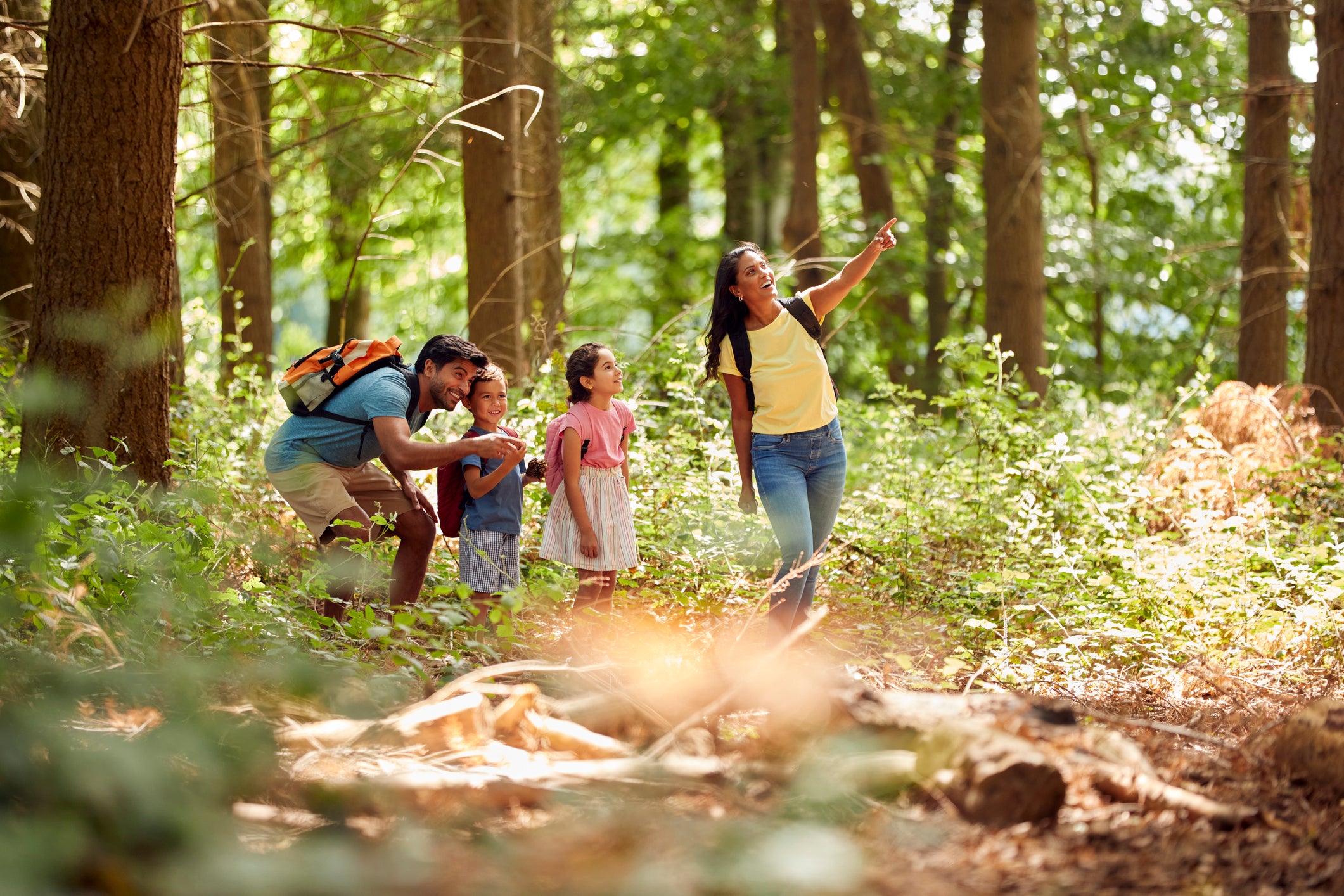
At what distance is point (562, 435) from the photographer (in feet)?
17.6

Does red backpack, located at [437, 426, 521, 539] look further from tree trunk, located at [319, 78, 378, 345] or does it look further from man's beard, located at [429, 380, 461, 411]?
tree trunk, located at [319, 78, 378, 345]

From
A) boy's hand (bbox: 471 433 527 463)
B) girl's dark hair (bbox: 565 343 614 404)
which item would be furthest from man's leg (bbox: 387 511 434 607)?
girl's dark hair (bbox: 565 343 614 404)

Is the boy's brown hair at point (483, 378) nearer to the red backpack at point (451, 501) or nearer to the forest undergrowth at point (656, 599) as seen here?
the red backpack at point (451, 501)

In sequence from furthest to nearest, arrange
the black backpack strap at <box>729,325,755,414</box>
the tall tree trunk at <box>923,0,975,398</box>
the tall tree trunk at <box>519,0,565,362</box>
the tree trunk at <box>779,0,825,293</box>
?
1. the tall tree trunk at <box>923,0,975,398</box>
2. the tree trunk at <box>779,0,825,293</box>
3. the tall tree trunk at <box>519,0,565,362</box>
4. the black backpack strap at <box>729,325,755,414</box>

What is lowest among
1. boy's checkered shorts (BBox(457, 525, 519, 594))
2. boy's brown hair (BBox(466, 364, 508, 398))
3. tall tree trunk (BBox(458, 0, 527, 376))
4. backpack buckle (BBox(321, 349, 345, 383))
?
boy's checkered shorts (BBox(457, 525, 519, 594))

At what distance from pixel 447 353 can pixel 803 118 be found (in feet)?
28.7

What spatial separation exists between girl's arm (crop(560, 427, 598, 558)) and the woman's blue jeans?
831mm

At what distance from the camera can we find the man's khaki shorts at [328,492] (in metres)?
5.06

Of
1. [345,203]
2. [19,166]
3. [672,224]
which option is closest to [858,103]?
[672,224]

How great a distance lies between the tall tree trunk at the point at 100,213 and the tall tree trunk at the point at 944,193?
12554 mm

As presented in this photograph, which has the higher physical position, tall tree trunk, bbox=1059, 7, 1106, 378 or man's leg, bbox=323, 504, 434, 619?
tall tree trunk, bbox=1059, 7, 1106, 378

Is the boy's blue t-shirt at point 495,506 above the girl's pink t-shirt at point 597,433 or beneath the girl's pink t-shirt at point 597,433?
beneath

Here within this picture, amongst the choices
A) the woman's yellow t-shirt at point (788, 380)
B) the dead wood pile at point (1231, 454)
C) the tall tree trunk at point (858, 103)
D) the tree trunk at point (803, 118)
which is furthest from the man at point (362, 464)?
the tall tree trunk at point (858, 103)

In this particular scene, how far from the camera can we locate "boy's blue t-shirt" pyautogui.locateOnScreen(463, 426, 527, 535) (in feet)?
17.4
